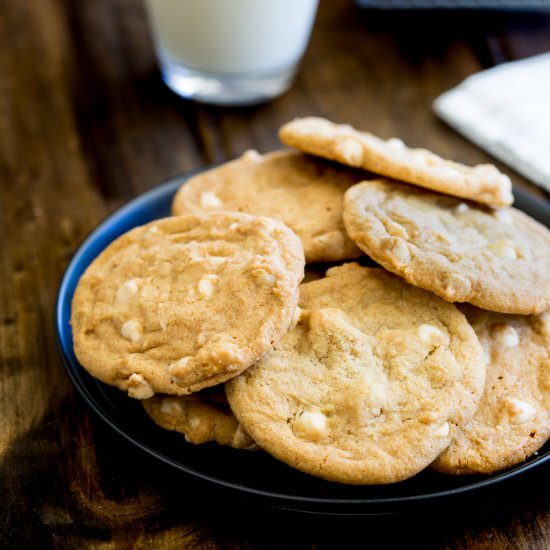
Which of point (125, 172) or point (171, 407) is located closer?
point (171, 407)

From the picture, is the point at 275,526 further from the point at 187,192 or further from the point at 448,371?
the point at 187,192

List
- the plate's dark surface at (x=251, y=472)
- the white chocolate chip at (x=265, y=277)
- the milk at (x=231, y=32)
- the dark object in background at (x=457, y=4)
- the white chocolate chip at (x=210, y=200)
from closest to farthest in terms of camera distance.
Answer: the plate's dark surface at (x=251, y=472) < the white chocolate chip at (x=265, y=277) < the white chocolate chip at (x=210, y=200) < the milk at (x=231, y=32) < the dark object in background at (x=457, y=4)

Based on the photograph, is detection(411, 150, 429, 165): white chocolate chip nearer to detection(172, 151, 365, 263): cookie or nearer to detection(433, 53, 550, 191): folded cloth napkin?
detection(172, 151, 365, 263): cookie

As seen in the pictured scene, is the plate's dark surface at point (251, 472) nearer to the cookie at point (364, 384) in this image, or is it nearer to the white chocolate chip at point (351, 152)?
the cookie at point (364, 384)

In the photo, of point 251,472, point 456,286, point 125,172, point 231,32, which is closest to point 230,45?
point 231,32

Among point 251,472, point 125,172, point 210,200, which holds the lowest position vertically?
point 125,172

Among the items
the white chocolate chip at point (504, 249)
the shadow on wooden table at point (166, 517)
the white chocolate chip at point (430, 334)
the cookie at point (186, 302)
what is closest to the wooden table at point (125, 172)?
the shadow on wooden table at point (166, 517)

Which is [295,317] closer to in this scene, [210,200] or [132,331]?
[132,331]
